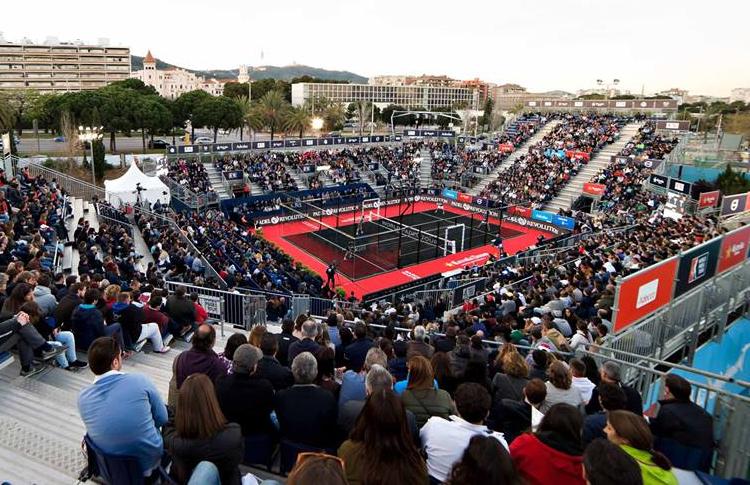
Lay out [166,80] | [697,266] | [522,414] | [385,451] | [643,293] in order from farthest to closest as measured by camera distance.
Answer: [166,80] → [697,266] → [643,293] → [522,414] → [385,451]

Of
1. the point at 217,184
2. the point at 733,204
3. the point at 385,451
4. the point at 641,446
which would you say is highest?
the point at 385,451

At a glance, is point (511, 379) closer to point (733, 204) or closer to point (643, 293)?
point (643, 293)

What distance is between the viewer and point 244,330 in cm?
1324

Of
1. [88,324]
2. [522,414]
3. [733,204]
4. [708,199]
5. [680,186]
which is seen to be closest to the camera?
[522,414]

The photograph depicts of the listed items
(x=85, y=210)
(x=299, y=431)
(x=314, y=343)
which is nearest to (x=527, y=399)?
(x=299, y=431)

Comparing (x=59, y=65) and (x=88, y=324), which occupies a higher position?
(x=59, y=65)

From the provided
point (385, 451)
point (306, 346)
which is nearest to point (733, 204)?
point (306, 346)

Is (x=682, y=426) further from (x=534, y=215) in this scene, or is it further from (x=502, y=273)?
(x=534, y=215)

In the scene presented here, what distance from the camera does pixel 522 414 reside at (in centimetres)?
484

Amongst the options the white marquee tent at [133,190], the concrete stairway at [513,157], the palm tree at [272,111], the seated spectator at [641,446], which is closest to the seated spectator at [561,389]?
the seated spectator at [641,446]

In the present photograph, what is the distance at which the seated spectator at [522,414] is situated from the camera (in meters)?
4.85

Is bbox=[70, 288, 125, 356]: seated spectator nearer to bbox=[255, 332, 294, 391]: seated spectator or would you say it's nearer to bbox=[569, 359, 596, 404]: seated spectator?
bbox=[255, 332, 294, 391]: seated spectator

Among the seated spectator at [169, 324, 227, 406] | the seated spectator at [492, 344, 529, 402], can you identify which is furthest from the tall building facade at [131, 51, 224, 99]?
the seated spectator at [492, 344, 529, 402]

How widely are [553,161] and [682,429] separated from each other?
149 ft
